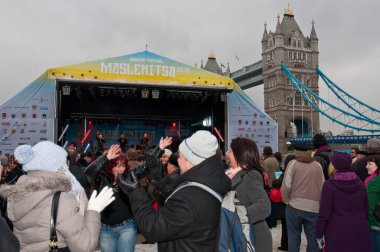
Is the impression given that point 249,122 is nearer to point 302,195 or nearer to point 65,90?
point 65,90

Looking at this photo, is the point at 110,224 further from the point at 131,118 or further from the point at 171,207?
the point at 131,118

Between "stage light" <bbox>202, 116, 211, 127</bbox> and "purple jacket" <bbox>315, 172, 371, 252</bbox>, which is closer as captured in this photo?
"purple jacket" <bbox>315, 172, 371, 252</bbox>

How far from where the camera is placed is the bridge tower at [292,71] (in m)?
68.9

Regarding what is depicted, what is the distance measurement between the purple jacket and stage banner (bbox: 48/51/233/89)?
32.8 feet

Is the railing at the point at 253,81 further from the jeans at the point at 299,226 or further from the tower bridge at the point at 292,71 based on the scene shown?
the jeans at the point at 299,226

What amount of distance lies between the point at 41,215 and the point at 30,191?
0.15 m

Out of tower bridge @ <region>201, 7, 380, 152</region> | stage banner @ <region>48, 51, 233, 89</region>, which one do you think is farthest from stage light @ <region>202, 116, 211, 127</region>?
tower bridge @ <region>201, 7, 380, 152</region>

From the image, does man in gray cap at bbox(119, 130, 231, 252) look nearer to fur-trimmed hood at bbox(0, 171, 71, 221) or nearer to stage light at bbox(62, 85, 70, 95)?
fur-trimmed hood at bbox(0, 171, 71, 221)

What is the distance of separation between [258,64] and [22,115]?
6941 centimetres

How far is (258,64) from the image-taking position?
77.6 metres

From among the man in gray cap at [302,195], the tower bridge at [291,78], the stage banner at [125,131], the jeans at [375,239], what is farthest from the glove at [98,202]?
the tower bridge at [291,78]

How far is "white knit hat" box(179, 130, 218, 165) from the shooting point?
239 centimetres

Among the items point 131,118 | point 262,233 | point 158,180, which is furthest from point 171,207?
point 131,118

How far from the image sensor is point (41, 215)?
2109 mm
